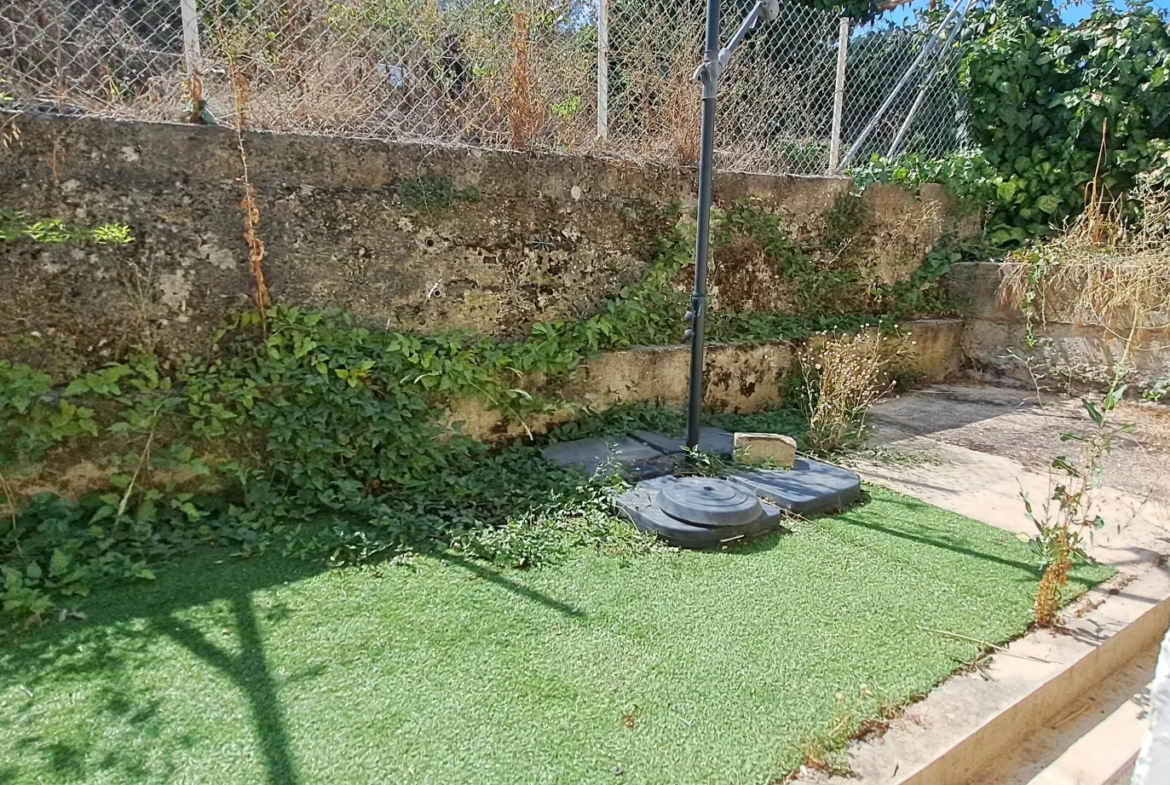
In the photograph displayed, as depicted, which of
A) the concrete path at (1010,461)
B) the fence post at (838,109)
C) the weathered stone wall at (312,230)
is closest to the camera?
the weathered stone wall at (312,230)

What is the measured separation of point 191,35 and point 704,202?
263 centimetres

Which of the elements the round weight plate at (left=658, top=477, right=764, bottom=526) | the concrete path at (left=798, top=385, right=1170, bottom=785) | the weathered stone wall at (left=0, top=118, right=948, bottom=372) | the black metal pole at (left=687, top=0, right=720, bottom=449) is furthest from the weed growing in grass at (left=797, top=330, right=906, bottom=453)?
the weathered stone wall at (left=0, top=118, right=948, bottom=372)

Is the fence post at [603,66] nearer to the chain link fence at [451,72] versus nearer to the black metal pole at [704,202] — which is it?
the chain link fence at [451,72]

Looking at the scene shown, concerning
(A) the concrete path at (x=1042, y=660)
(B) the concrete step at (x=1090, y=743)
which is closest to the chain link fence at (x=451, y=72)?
(A) the concrete path at (x=1042, y=660)

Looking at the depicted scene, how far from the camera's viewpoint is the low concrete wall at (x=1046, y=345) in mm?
5086

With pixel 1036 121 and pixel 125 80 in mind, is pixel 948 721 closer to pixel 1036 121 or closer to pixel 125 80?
pixel 125 80

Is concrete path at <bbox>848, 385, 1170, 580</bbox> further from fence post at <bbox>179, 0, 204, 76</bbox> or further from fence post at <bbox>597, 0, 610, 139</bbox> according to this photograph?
fence post at <bbox>179, 0, 204, 76</bbox>

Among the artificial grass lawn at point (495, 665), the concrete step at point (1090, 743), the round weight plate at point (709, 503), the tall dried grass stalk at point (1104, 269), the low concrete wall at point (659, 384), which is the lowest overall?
the concrete step at point (1090, 743)

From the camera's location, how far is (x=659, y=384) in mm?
4293

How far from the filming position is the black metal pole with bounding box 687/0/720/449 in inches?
125

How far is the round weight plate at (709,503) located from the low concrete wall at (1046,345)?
3.27m

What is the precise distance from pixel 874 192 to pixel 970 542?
3.58 metres

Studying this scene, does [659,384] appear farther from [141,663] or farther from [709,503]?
[141,663]

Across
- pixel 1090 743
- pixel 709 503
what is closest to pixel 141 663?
pixel 709 503
